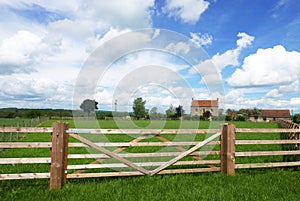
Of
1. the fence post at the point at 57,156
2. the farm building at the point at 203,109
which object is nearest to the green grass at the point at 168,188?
the fence post at the point at 57,156

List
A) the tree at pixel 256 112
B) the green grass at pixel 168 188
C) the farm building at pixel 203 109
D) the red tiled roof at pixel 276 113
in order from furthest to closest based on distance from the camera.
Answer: the tree at pixel 256 112, the red tiled roof at pixel 276 113, the farm building at pixel 203 109, the green grass at pixel 168 188

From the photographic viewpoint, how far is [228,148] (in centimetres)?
702

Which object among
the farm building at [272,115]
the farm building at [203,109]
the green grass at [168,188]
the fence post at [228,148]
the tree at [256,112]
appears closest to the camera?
the green grass at [168,188]

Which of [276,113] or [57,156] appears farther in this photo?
[276,113]

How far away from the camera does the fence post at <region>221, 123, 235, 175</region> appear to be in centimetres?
703

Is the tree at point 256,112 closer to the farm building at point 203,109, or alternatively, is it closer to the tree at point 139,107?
the farm building at point 203,109

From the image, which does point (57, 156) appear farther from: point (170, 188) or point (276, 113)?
point (276, 113)

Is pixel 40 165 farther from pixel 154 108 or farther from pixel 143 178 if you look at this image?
pixel 154 108

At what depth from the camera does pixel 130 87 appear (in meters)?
12.4

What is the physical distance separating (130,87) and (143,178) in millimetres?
6508

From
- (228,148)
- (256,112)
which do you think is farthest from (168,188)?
(256,112)

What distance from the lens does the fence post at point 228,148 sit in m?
7.03

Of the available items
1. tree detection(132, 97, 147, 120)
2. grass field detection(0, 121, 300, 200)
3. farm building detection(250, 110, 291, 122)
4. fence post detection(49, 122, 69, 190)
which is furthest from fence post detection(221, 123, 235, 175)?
farm building detection(250, 110, 291, 122)

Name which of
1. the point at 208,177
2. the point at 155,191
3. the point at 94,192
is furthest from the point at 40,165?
the point at 208,177
